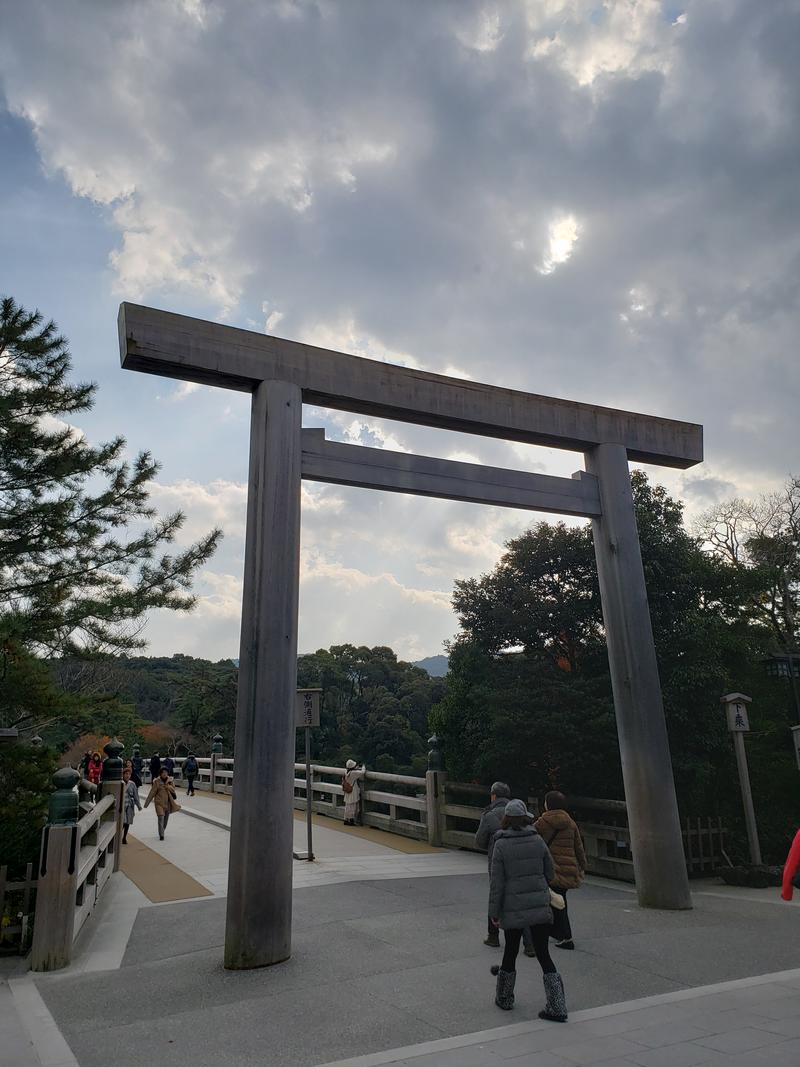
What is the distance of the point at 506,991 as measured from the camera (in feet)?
16.5

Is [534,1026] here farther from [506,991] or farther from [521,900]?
[521,900]

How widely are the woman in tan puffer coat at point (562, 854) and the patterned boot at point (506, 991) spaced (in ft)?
5.79

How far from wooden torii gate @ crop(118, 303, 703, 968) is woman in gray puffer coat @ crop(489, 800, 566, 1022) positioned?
2.22m

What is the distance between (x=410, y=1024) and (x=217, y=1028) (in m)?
1.34

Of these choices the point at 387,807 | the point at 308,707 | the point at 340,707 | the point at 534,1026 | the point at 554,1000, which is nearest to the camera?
the point at 534,1026

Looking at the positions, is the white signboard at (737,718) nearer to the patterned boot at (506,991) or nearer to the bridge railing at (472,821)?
the bridge railing at (472,821)

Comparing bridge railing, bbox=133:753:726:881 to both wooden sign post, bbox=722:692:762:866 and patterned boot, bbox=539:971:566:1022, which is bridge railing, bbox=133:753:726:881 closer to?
wooden sign post, bbox=722:692:762:866

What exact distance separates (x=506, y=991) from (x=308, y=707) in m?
6.98

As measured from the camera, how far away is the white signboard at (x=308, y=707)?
447 inches

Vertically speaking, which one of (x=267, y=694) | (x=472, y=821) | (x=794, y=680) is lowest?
(x=472, y=821)

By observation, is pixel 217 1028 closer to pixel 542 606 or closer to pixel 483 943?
pixel 483 943

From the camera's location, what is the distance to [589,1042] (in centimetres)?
437

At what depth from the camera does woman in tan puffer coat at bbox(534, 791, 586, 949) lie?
6703 mm

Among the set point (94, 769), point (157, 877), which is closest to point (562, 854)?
point (157, 877)
